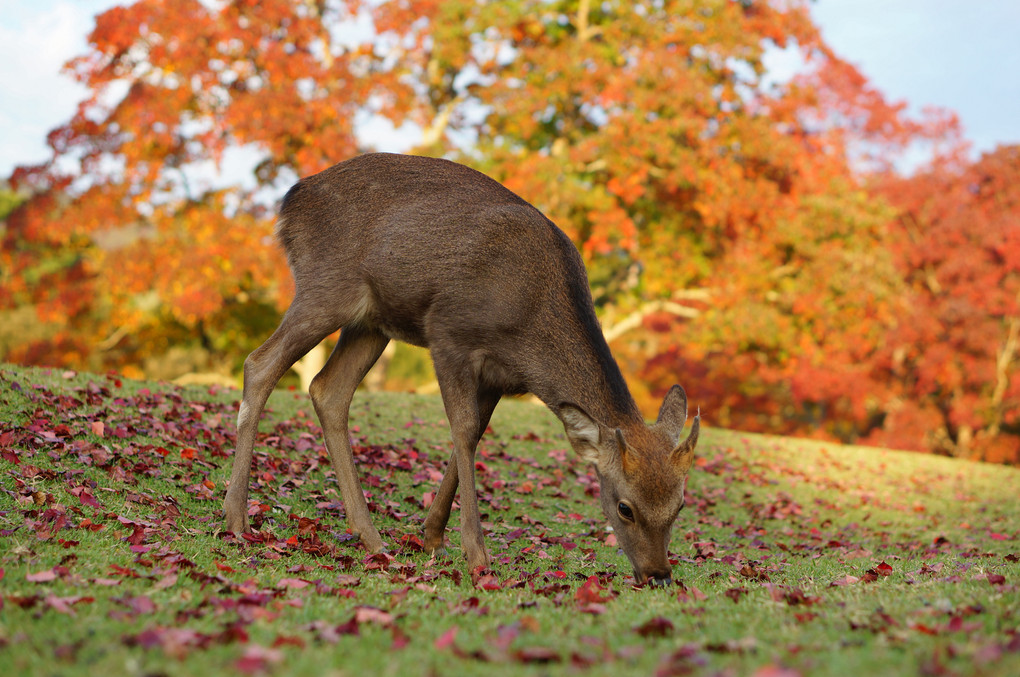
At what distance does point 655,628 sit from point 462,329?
2615mm

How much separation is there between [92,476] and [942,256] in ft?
73.5

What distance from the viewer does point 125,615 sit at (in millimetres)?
3393

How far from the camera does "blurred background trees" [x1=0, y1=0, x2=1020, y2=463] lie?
1764 cm

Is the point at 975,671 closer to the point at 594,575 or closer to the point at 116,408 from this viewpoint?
the point at 594,575

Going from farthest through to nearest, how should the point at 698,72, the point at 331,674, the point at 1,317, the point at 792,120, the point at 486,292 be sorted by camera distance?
the point at 1,317, the point at 792,120, the point at 698,72, the point at 486,292, the point at 331,674

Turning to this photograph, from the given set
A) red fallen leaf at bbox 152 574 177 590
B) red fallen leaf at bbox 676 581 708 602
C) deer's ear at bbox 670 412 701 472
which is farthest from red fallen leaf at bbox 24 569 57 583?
deer's ear at bbox 670 412 701 472

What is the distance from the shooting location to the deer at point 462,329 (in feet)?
16.9

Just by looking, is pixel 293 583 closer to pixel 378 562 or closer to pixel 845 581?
pixel 378 562

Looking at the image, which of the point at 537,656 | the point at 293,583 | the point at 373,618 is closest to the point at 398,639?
the point at 373,618

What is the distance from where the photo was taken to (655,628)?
11.5 ft

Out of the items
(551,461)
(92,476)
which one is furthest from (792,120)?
(92,476)

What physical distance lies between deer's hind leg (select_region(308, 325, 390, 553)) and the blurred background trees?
11.1 meters

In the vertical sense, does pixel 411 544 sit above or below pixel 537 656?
below

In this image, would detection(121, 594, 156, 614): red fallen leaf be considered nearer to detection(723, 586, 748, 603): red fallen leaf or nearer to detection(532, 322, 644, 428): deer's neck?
detection(532, 322, 644, 428): deer's neck
